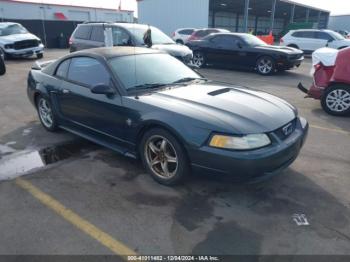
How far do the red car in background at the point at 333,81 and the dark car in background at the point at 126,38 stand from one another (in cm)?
451

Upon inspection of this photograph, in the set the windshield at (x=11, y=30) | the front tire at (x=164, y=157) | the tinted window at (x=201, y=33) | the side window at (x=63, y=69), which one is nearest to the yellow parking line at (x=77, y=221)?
the front tire at (x=164, y=157)

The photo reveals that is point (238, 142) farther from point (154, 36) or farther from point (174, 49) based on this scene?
point (154, 36)

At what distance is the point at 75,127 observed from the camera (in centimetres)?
487

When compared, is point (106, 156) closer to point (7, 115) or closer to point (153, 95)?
point (153, 95)

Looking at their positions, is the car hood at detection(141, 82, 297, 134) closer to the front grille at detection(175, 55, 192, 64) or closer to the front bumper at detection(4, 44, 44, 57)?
the front grille at detection(175, 55, 192, 64)

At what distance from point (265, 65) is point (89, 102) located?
360 inches

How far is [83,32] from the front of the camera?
12.0m

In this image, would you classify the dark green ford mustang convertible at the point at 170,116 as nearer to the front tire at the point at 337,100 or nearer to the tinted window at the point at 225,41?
the front tire at the point at 337,100

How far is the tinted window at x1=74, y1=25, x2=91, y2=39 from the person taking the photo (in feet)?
38.8

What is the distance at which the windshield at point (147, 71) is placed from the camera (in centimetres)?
416

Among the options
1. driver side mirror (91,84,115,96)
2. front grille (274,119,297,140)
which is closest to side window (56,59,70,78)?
driver side mirror (91,84,115,96)

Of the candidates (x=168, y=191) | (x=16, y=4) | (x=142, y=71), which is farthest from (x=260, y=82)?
(x=16, y=4)

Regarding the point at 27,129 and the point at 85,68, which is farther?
the point at 27,129

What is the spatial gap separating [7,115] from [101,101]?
11.5 feet
